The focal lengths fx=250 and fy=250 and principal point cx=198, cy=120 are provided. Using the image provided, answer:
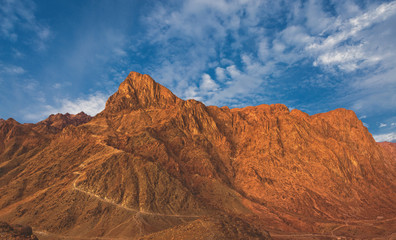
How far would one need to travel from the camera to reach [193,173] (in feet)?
277

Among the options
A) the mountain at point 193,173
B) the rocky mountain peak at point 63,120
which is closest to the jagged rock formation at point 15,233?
the mountain at point 193,173

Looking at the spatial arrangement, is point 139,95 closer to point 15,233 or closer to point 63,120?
point 63,120

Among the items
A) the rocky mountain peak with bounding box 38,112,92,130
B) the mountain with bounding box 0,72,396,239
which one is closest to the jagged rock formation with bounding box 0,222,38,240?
the mountain with bounding box 0,72,396,239

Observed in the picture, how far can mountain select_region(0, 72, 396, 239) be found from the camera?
57.0 metres

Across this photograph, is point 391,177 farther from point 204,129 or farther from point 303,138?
point 204,129

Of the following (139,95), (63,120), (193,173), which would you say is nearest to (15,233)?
(193,173)

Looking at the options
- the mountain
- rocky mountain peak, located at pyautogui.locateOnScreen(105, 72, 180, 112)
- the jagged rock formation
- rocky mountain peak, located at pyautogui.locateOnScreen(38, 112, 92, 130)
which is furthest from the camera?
rocky mountain peak, located at pyautogui.locateOnScreen(38, 112, 92, 130)

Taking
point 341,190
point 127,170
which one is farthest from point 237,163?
point 127,170

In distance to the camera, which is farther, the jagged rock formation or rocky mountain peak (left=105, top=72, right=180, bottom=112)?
rocky mountain peak (left=105, top=72, right=180, bottom=112)

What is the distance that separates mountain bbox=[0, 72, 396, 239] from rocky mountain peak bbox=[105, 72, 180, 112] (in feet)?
1.61

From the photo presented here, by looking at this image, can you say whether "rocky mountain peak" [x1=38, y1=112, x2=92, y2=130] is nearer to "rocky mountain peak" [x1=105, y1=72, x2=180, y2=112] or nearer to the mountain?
the mountain

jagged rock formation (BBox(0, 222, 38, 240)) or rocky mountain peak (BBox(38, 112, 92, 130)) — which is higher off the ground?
rocky mountain peak (BBox(38, 112, 92, 130))

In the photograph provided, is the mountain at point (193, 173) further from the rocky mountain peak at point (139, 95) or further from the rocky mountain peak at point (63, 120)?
the rocky mountain peak at point (63, 120)

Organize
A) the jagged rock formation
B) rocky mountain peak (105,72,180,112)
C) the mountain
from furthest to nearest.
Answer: rocky mountain peak (105,72,180,112) → the mountain → the jagged rock formation
